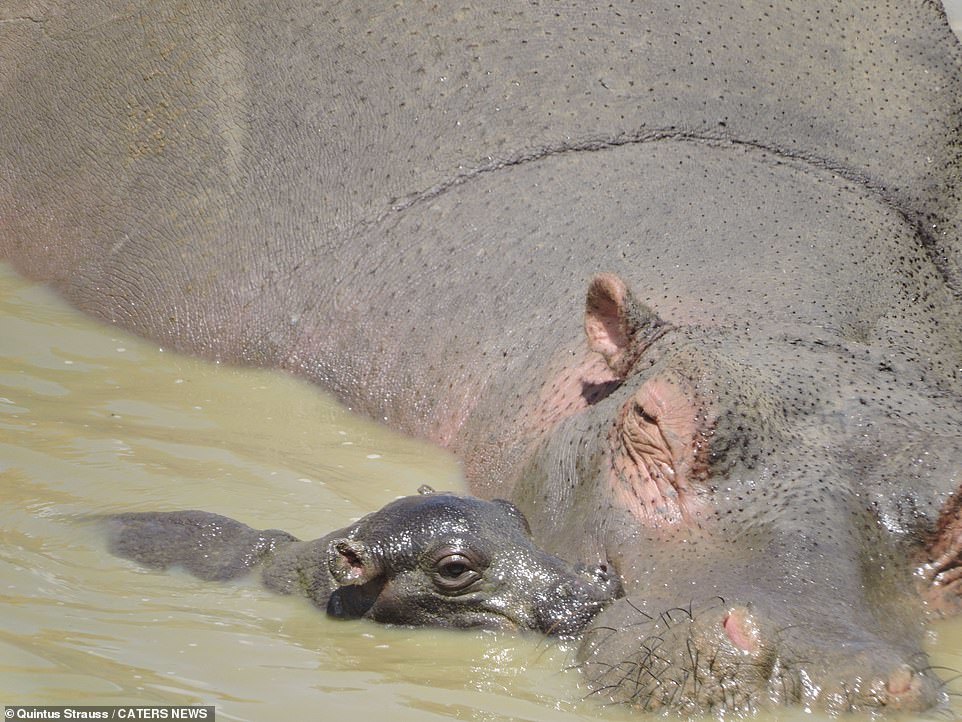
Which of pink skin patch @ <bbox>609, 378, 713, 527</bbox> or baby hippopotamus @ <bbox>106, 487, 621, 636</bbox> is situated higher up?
pink skin patch @ <bbox>609, 378, 713, 527</bbox>

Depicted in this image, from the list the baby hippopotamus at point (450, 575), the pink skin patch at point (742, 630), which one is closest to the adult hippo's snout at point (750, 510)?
the pink skin patch at point (742, 630)

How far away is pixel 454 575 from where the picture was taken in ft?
12.2

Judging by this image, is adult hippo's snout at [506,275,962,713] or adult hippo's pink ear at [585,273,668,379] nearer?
adult hippo's snout at [506,275,962,713]

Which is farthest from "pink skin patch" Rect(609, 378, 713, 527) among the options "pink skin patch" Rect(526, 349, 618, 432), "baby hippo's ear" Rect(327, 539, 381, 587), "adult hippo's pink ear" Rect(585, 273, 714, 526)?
"baby hippo's ear" Rect(327, 539, 381, 587)

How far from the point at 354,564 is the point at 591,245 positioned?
1872 mm

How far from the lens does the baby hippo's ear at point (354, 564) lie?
3.71 metres

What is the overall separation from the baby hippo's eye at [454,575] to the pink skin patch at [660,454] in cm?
46

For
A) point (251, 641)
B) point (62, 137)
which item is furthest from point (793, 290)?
point (62, 137)

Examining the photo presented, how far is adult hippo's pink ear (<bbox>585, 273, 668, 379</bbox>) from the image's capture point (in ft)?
14.3

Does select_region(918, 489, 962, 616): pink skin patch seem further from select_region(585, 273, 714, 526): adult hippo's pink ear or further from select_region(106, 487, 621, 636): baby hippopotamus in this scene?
select_region(106, 487, 621, 636): baby hippopotamus

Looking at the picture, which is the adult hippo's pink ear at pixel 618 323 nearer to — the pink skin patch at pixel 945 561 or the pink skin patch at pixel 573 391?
the pink skin patch at pixel 573 391

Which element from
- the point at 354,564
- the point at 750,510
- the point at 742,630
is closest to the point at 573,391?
the point at 750,510

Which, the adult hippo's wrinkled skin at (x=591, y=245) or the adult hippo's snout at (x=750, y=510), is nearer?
the adult hippo's snout at (x=750, y=510)

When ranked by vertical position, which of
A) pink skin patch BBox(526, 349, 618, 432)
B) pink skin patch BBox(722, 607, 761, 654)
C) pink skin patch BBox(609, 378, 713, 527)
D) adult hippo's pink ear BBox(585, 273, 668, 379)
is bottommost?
pink skin patch BBox(722, 607, 761, 654)
